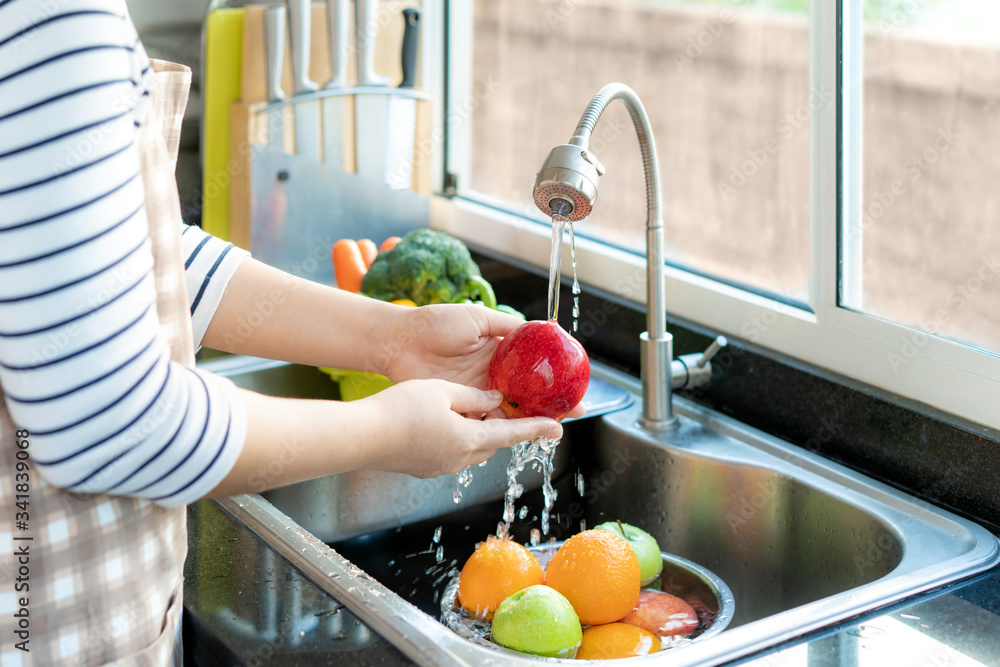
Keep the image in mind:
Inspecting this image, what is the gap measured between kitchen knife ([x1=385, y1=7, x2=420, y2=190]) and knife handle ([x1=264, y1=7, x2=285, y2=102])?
0.71ft

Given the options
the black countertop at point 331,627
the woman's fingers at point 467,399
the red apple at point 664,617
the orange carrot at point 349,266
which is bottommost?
the red apple at point 664,617

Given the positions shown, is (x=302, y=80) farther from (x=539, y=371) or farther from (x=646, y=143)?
(x=539, y=371)

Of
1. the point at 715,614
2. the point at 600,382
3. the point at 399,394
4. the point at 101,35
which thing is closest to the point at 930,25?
the point at 600,382

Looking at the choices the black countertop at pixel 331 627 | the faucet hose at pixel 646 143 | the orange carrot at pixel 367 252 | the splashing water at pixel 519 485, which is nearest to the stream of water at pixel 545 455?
the splashing water at pixel 519 485

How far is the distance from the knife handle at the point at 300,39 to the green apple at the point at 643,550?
1.01 meters

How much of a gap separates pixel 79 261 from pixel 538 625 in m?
0.56

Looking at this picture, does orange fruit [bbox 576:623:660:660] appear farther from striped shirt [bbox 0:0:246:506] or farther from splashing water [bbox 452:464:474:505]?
striped shirt [bbox 0:0:246:506]

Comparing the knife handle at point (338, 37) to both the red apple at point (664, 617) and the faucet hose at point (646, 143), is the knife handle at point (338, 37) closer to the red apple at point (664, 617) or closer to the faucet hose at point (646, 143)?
the faucet hose at point (646, 143)

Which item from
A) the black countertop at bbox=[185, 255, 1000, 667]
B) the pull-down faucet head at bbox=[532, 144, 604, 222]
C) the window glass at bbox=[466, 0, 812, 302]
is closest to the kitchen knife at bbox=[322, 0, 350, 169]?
the black countertop at bbox=[185, 255, 1000, 667]

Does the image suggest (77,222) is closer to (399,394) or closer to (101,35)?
(101,35)

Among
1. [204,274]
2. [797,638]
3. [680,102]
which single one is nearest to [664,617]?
[797,638]

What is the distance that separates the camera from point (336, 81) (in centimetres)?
180

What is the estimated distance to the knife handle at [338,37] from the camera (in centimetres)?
175

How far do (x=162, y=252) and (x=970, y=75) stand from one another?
2.79 metres
